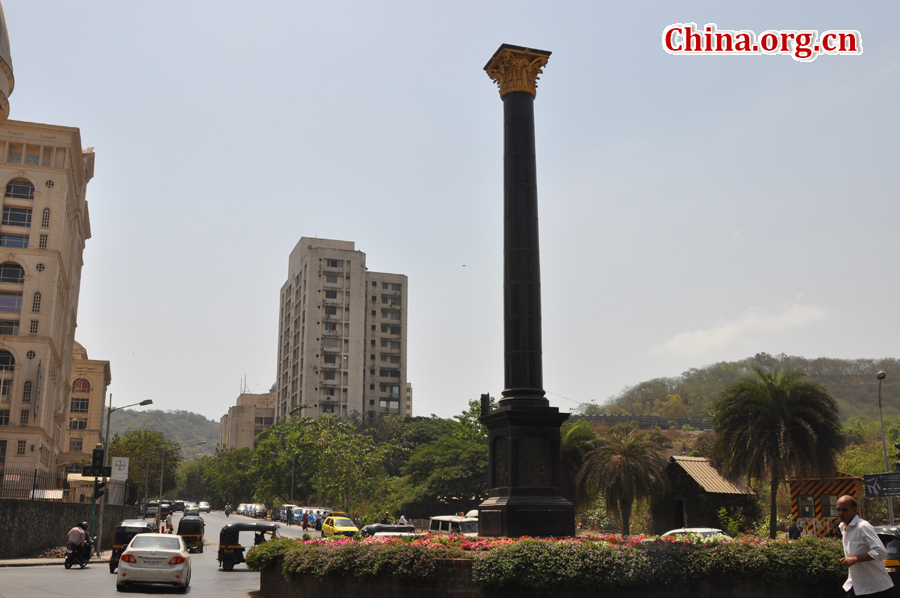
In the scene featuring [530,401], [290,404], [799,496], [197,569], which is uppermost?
[290,404]

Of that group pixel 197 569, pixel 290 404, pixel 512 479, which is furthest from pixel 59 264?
pixel 290 404

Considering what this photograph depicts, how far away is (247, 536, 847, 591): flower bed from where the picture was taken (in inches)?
566

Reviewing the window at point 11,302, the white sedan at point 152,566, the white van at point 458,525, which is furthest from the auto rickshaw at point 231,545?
the window at point 11,302

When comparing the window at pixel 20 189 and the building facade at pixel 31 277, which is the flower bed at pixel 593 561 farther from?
the window at pixel 20 189

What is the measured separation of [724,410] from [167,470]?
10765cm

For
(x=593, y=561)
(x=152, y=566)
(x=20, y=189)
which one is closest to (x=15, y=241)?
(x=20, y=189)

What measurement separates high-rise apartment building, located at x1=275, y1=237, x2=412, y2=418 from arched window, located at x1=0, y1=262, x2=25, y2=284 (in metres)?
60.7

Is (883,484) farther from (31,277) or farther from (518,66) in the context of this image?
(31,277)

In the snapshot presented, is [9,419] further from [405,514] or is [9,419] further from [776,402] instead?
[776,402]

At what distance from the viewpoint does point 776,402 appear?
3312 centimetres

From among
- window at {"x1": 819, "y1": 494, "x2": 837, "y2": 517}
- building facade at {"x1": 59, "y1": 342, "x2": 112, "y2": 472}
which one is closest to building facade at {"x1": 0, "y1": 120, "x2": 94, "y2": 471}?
building facade at {"x1": 59, "y1": 342, "x2": 112, "y2": 472}

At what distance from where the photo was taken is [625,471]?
39938 millimetres

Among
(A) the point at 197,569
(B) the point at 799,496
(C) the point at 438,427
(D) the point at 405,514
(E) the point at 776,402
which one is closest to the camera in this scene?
(A) the point at 197,569

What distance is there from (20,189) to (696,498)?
60732 mm
